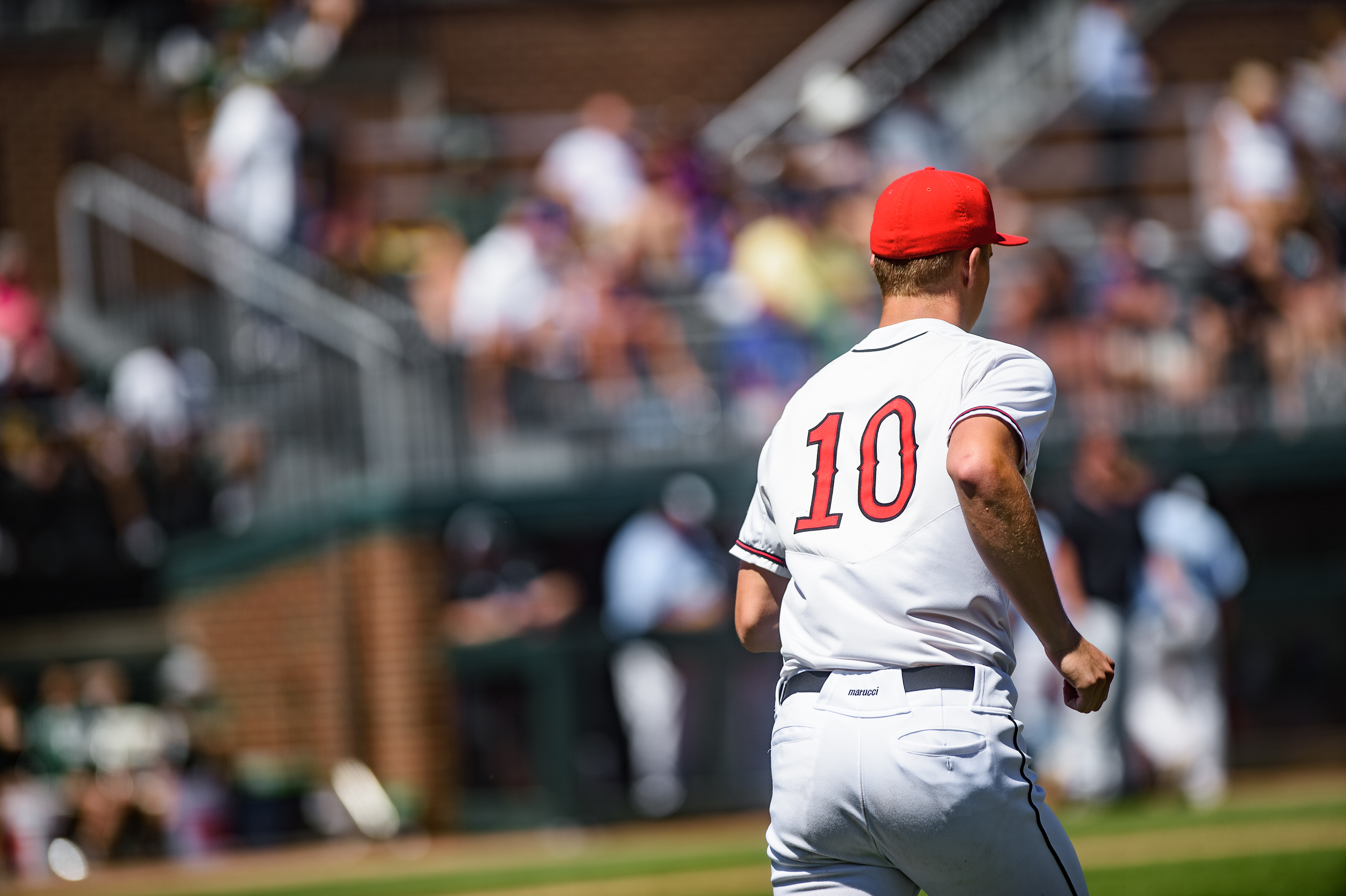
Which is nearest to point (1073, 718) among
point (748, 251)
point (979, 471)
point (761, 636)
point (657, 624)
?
point (657, 624)

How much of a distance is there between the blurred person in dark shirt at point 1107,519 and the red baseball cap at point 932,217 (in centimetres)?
771

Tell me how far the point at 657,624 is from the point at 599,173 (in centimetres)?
394

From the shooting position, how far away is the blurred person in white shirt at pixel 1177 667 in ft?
34.6

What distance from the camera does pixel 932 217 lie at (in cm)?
308

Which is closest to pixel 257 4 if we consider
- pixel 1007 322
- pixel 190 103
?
pixel 190 103

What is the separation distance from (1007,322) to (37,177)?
10.3m

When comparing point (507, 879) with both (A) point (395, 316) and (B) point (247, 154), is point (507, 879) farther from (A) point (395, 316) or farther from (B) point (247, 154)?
(B) point (247, 154)

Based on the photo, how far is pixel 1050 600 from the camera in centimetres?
289

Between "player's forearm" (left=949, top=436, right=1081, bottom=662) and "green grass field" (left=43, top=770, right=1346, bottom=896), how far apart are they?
4029 millimetres

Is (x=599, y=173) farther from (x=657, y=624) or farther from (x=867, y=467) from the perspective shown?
(x=867, y=467)

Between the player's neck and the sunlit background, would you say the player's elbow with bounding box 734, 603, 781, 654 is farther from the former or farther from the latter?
the sunlit background

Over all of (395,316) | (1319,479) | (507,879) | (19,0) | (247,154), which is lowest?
(507,879)

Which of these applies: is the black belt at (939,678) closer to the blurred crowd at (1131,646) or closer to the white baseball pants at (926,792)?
the white baseball pants at (926,792)

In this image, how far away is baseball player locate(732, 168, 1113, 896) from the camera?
9.43 ft
